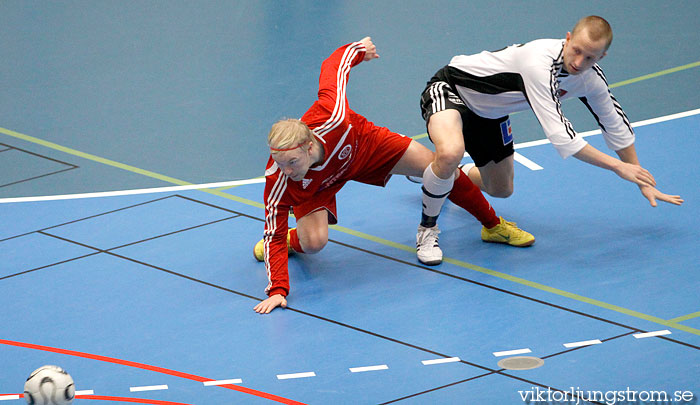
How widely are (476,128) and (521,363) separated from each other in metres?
1.82

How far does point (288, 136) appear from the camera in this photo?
202 inches

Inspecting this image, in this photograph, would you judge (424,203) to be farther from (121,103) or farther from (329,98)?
(121,103)

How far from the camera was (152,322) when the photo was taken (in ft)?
17.1

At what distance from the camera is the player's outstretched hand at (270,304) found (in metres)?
5.29

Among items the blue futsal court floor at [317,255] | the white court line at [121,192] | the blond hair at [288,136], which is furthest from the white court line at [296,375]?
the white court line at [121,192]

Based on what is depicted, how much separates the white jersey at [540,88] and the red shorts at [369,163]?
50cm

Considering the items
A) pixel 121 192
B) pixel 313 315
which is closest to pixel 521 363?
pixel 313 315

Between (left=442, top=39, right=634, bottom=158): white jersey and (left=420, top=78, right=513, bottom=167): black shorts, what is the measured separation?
0.22 feet

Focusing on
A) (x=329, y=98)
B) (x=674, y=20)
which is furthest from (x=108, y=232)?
(x=674, y=20)

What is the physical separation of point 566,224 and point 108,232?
277cm

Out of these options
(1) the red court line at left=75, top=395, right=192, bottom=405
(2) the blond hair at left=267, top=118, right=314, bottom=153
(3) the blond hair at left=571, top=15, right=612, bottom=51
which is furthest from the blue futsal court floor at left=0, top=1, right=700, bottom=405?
(3) the blond hair at left=571, top=15, right=612, bottom=51

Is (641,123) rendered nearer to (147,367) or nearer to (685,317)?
(685,317)

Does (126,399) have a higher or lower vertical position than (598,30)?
lower

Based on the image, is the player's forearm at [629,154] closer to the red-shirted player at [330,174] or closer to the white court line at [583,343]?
the red-shirted player at [330,174]
